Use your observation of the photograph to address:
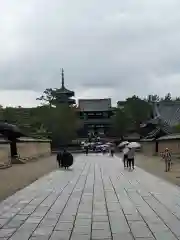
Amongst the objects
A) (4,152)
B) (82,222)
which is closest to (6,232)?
(82,222)

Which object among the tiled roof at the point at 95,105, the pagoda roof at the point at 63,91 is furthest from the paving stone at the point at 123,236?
the tiled roof at the point at 95,105

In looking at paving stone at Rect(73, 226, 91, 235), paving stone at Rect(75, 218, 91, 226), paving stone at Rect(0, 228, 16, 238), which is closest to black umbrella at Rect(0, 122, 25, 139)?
paving stone at Rect(75, 218, 91, 226)

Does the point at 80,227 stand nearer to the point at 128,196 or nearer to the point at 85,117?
the point at 128,196

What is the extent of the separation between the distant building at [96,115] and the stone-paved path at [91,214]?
251 ft

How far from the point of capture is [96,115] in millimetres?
94125

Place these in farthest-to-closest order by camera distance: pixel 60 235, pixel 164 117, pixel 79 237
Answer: pixel 164 117, pixel 60 235, pixel 79 237

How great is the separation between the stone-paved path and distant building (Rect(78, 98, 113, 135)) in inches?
3007

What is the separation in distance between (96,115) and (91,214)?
85211 millimetres

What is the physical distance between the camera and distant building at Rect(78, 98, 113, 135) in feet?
299

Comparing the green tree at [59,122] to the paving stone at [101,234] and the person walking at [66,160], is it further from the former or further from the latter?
the paving stone at [101,234]

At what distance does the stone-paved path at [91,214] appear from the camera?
7.05 metres

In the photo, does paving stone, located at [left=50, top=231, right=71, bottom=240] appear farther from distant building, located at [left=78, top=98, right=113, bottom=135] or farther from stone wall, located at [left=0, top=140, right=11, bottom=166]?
A: distant building, located at [left=78, top=98, right=113, bottom=135]

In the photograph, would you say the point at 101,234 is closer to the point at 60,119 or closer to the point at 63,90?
the point at 60,119

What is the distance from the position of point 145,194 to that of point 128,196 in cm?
69
